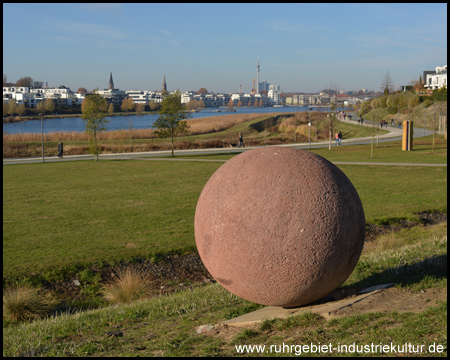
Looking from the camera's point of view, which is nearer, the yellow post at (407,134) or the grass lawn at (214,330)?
the grass lawn at (214,330)

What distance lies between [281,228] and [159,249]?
8017 millimetres

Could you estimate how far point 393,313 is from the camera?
21.9 ft

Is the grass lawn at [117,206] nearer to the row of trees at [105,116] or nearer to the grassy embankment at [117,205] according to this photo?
the grassy embankment at [117,205]

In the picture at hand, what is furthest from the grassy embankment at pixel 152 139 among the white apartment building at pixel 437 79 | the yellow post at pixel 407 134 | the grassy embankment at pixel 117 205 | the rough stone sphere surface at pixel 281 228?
the white apartment building at pixel 437 79

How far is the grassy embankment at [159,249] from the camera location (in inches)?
252

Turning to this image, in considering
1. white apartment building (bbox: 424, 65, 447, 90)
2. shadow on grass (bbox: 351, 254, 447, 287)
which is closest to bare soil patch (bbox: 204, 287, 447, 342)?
shadow on grass (bbox: 351, 254, 447, 287)

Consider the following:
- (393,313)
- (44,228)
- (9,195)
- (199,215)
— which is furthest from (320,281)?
(9,195)

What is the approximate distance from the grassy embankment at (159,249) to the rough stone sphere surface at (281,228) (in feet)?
1.98

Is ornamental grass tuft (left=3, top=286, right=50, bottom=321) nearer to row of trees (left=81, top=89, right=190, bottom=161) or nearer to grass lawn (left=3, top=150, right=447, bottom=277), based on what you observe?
grass lawn (left=3, top=150, right=447, bottom=277)

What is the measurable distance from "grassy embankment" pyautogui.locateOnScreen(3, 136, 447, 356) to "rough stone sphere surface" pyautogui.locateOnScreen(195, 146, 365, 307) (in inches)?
23.8

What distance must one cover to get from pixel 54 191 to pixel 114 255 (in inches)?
494

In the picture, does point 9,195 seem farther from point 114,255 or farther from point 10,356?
point 10,356

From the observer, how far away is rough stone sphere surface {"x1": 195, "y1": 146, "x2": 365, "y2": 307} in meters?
6.68

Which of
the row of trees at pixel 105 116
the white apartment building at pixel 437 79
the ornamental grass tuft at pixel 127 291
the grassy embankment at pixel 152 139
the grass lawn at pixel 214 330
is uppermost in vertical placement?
the white apartment building at pixel 437 79
